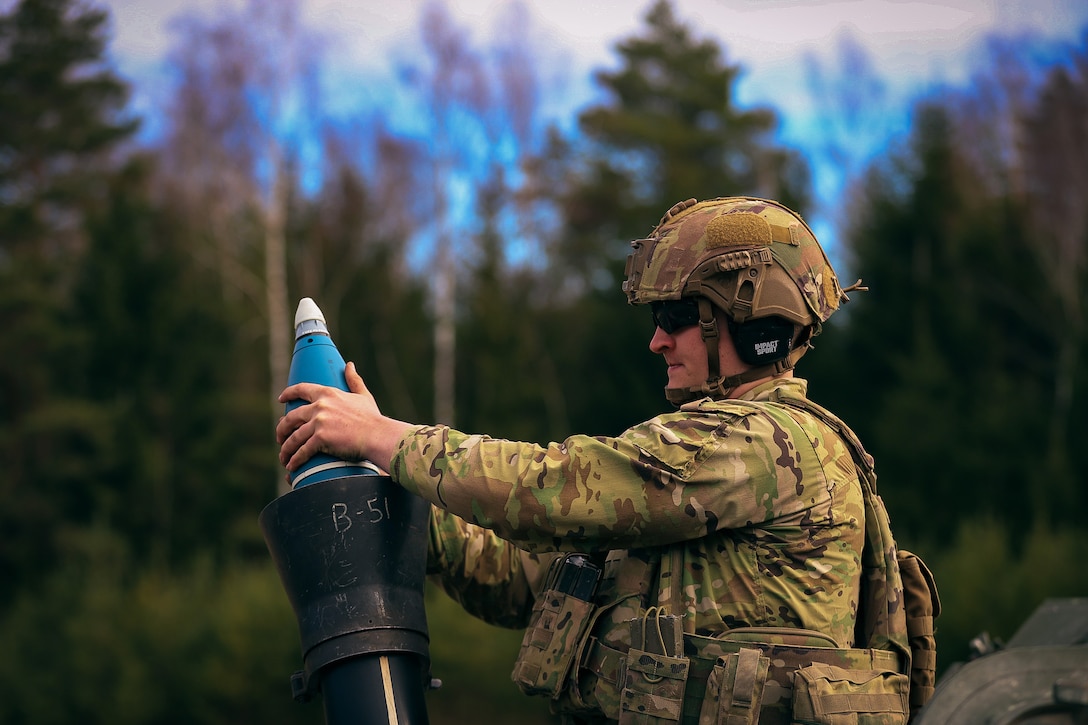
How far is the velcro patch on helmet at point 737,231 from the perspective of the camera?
3.65 metres

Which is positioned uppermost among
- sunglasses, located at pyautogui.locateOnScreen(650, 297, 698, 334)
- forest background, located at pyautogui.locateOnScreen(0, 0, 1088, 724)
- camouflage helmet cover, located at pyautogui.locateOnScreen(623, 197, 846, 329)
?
forest background, located at pyautogui.locateOnScreen(0, 0, 1088, 724)

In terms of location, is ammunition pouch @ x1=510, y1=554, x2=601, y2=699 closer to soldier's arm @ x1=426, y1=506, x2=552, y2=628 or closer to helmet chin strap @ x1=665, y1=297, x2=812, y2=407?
soldier's arm @ x1=426, y1=506, x2=552, y2=628

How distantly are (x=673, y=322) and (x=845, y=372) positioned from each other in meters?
22.7

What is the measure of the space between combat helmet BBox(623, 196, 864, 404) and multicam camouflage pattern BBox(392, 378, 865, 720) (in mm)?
155

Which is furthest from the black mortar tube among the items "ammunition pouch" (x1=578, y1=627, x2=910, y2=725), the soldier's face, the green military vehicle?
the green military vehicle

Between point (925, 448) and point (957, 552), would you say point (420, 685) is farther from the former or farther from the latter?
point (925, 448)

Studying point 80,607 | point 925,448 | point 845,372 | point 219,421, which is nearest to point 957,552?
point 925,448

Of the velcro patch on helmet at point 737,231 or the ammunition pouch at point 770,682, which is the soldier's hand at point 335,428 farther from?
the velcro patch on helmet at point 737,231

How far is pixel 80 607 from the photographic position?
804 inches

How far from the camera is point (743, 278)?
142 inches

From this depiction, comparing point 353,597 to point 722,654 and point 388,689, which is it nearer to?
point 388,689

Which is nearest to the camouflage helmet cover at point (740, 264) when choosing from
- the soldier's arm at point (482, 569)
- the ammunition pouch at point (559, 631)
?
the ammunition pouch at point (559, 631)

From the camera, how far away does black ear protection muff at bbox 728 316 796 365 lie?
3674 millimetres

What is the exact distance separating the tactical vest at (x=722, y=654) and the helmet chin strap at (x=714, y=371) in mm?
144
